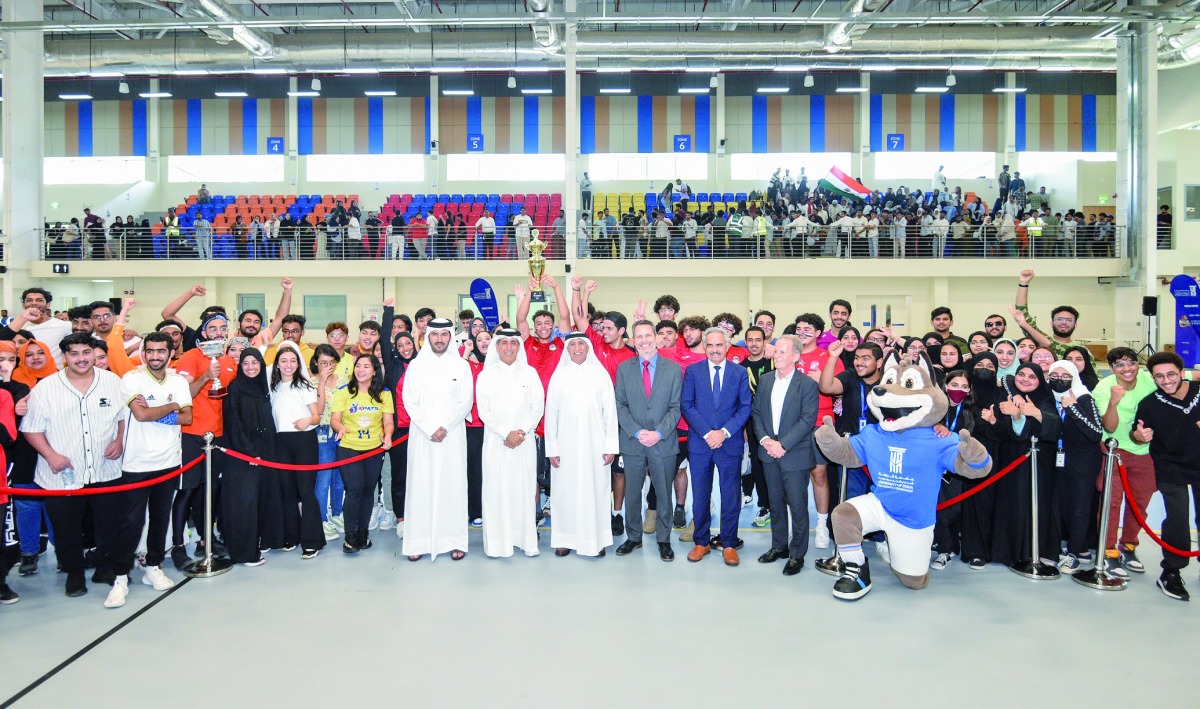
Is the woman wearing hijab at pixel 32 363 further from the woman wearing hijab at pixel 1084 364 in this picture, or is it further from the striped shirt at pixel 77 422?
the woman wearing hijab at pixel 1084 364

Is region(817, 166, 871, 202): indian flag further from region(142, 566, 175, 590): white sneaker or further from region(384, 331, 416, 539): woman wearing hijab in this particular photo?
region(142, 566, 175, 590): white sneaker

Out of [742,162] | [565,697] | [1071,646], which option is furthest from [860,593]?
[742,162]

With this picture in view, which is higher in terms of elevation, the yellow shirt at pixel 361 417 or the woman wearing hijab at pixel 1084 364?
the woman wearing hijab at pixel 1084 364

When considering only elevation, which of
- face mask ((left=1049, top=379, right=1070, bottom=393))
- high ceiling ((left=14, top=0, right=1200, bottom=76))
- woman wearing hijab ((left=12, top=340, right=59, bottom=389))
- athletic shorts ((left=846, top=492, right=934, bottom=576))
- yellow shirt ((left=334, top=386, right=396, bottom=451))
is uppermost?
high ceiling ((left=14, top=0, right=1200, bottom=76))

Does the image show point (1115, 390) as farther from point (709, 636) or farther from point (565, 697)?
point (565, 697)

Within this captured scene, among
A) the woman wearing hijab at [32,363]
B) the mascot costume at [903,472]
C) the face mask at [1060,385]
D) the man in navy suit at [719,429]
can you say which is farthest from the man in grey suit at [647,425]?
the woman wearing hijab at [32,363]

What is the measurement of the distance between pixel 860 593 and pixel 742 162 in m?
21.6

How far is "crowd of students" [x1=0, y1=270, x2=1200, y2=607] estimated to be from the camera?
213 inches

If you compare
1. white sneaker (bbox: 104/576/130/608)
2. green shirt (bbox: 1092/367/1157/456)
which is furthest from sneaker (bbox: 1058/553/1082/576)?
white sneaker (bbox: 104/576/130/608)

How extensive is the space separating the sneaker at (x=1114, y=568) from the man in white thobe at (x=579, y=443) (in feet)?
12.0

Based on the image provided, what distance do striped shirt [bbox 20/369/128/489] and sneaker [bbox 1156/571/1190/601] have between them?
7.36 m

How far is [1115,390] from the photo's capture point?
579 cm

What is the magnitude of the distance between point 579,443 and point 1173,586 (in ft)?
14.2

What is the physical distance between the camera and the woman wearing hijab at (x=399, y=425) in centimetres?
697
